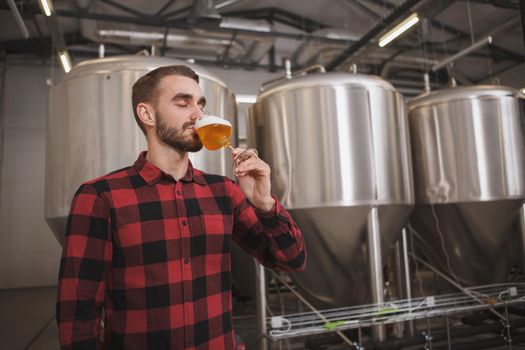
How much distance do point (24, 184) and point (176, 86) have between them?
8.05m

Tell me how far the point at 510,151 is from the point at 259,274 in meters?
2.37

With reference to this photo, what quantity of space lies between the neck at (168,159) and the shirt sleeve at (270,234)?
0.23 meters

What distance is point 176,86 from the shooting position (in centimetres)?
138

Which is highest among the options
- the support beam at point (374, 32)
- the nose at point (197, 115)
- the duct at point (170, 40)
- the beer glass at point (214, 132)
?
the duct at point (170, 40)

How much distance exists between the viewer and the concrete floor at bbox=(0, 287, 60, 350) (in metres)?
4.12

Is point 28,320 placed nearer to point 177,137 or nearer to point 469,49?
point 177,137

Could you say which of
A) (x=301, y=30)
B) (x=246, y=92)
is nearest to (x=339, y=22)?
(x=301, y=30)

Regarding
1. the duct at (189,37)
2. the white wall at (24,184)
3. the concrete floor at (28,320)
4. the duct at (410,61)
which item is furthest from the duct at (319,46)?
the concrete floor at (28,320)

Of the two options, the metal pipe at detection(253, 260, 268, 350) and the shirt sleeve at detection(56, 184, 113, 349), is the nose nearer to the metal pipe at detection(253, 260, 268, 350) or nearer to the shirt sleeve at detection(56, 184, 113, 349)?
the shirt sleeve at detection(56, 184, 113, 349)

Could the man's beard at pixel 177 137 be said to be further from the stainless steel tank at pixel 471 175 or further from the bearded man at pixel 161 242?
the stainless steel tank at pixel 471 175

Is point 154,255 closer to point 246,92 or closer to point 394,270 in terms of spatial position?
point 394,270

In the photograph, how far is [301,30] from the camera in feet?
28.1

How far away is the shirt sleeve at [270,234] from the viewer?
1423 millimetres

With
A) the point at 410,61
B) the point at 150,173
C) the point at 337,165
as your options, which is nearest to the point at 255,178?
the point at 150,173
